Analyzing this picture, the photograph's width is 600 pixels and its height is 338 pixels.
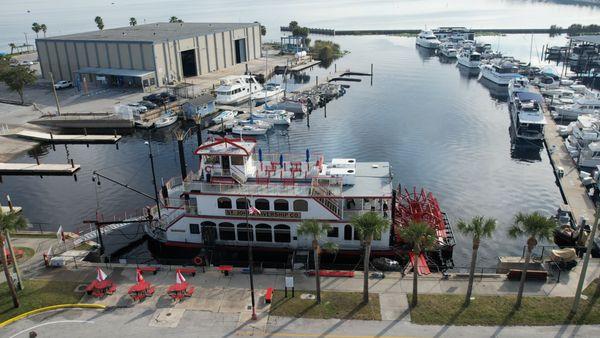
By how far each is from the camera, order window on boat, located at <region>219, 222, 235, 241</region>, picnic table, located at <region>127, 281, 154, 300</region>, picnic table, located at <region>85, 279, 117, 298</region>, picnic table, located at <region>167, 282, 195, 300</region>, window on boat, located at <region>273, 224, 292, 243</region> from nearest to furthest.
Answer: picnic table, located at <region>167, 282, 195, 300</region>, picnic table, located at <region>127, 281, 154, 300</region>, picnic table, located at <region>85, 279, 117, 298</region>, window on boat, located at <region>273, 224, 292, 243</region>, window on boat, located at <region>219, 222, 235, 241</region>

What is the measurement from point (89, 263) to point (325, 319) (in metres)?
19.8

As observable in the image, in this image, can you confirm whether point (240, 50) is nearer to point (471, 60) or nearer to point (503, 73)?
point (471, 60)

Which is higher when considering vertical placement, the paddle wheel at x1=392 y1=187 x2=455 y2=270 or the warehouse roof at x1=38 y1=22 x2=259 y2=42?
the warehouse roof at x1=38 y1=22 x2=259 y2=42

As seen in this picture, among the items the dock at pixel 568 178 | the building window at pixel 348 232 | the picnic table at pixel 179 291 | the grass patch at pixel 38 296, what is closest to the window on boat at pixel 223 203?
the picnic table at pixel 179 291

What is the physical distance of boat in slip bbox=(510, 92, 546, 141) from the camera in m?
69.3

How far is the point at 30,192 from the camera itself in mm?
56125

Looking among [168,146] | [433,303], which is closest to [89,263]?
[433,303]

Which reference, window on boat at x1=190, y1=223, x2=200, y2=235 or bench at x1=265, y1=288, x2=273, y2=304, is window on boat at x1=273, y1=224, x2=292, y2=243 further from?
bench at x1=265, y1=288, x2=273, y2=304

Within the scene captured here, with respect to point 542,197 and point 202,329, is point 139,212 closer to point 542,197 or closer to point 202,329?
point 202,329

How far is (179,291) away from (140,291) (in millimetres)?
2721

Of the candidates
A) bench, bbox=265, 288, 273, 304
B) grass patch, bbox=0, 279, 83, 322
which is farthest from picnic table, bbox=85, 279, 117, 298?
bench, bbox=265, 288, 273, 304

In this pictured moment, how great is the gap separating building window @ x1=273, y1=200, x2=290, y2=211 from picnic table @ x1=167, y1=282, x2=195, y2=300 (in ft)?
33.1

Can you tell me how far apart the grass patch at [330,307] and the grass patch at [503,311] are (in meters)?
2.74

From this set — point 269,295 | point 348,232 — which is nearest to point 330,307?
point 269,295
